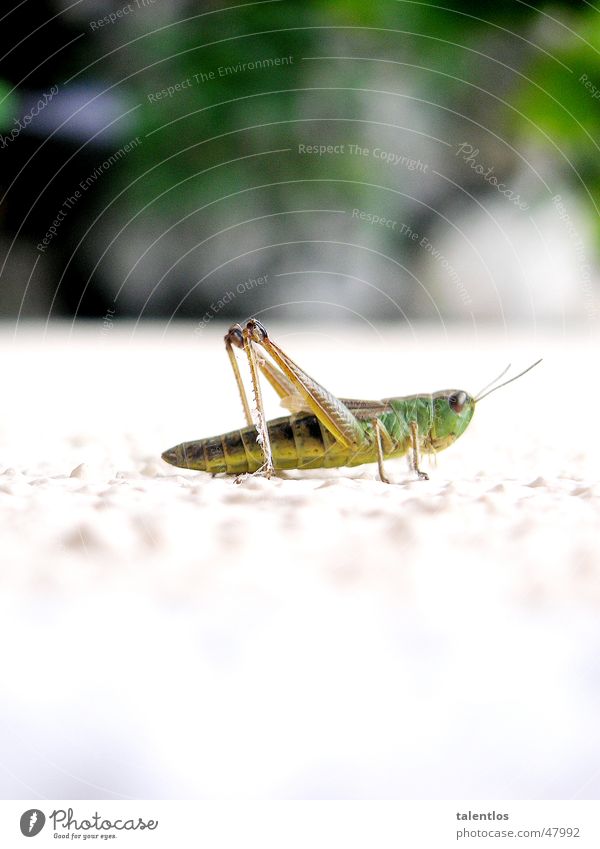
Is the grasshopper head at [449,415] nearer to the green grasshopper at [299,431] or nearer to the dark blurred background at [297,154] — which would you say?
the green grasshopper at [299,431]

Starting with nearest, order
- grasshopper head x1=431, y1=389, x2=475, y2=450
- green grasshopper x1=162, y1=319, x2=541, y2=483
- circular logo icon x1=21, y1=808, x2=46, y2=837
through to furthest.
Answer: circular logo icon x1=21, y1=808, x2=46, y2=837 → green grasshopper x1=162, y1=319, x2=541, y2=483 → grasshopper head x1=431, y1=389, x2=475, y2=450

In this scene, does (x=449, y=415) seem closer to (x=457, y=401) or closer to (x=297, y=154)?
(x=457, y=401)

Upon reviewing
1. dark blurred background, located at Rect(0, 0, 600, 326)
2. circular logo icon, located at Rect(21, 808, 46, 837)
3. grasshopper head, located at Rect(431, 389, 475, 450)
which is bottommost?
circular logo icon, located at Rect(21, 808, 46, 837)

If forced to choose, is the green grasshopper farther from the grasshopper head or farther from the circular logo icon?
the circular logo icon

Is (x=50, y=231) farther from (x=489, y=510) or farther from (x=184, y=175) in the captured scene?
(x=489, y=510)

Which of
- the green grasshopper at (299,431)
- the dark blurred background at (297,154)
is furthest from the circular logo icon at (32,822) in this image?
the dark blurred background at (297,154)

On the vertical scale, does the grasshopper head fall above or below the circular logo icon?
above

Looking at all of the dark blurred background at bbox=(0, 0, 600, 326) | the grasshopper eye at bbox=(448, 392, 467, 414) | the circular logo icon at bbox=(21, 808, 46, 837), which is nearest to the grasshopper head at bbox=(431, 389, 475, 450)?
the grasshopper eye at bbox=(448, 392, 467, 414)
